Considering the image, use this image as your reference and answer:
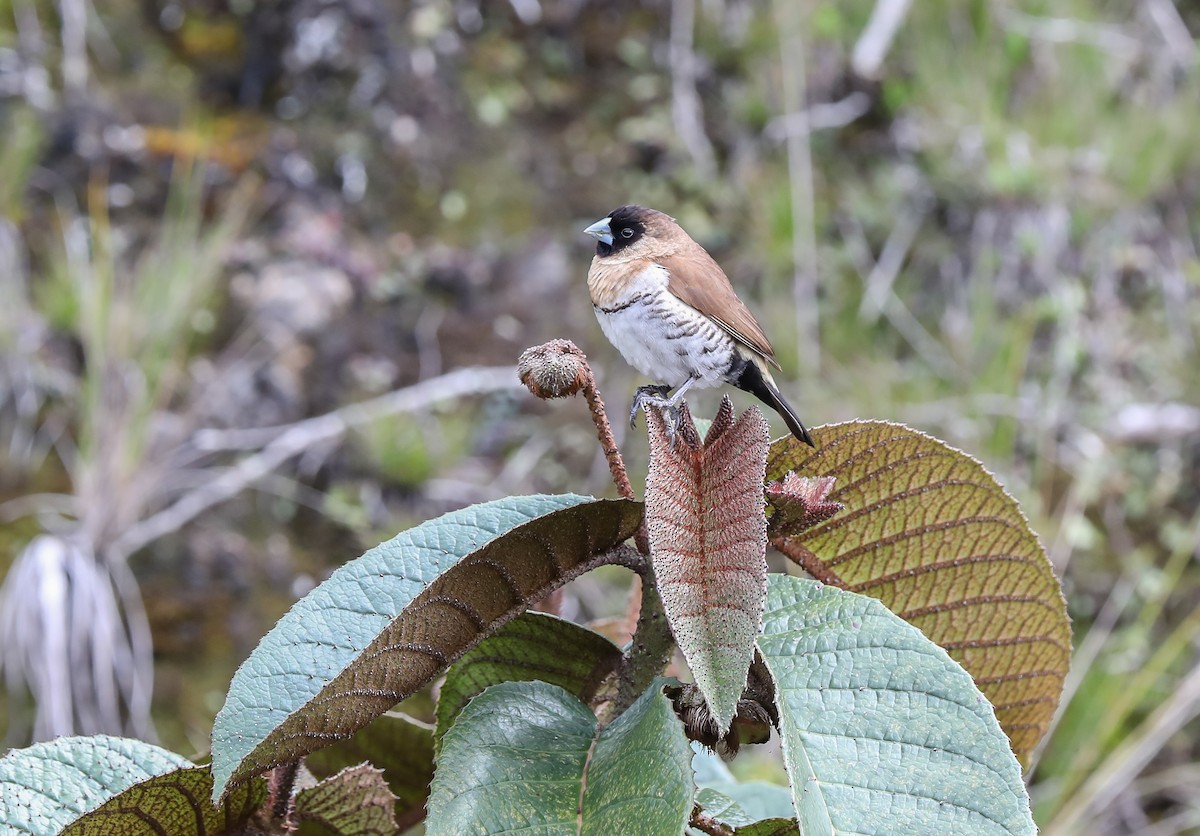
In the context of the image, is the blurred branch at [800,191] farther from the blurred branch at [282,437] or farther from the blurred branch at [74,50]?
the blurred branch at [74,50]

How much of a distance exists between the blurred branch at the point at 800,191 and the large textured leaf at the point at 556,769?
4.39 metres

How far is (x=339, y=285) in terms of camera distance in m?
4.67

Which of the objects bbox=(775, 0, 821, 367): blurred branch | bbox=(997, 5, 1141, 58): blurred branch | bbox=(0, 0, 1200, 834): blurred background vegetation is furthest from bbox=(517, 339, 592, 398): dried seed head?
bbox=(997, 5, 1141, 58): blurred branch

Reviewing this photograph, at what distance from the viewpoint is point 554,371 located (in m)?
0.79

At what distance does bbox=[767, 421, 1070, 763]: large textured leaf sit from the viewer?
872 millimetres

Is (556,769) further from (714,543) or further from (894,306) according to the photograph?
(894,306)

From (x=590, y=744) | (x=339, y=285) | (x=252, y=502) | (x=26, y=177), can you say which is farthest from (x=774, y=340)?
(x=590, y=744)

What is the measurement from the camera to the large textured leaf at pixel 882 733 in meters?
0.66

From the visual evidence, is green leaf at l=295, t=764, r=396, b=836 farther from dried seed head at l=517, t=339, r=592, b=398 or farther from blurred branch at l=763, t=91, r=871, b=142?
blurred branch at l=763, t=91, r=871, b=142

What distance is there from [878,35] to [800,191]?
1.33 m

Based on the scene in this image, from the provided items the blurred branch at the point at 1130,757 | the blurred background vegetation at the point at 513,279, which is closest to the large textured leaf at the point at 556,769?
the blurred background vegetation at the point at 513,279

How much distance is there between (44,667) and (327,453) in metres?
1.22

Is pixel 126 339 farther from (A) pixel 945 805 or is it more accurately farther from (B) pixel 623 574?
(A) pixel 945 805

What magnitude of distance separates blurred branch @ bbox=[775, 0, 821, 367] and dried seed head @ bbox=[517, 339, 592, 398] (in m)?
4.33
